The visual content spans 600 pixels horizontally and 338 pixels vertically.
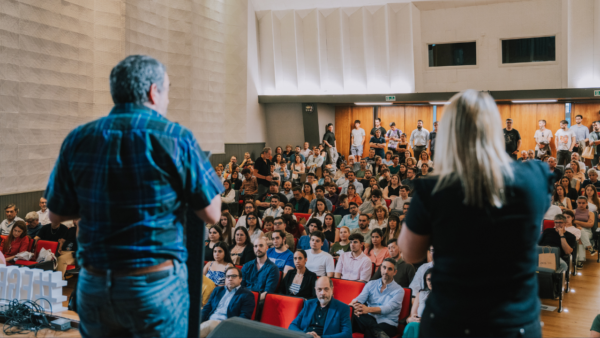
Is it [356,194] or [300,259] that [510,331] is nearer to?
[300,259]

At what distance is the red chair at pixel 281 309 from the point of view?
453 centimetres

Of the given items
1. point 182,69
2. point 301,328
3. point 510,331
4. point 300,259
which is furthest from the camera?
point 182,69

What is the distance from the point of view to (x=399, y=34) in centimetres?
1314

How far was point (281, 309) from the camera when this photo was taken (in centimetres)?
459

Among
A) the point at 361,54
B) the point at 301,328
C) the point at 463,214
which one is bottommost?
the point at 301,328

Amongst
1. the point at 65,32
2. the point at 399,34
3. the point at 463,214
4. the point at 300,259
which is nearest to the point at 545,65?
the point at 399,34

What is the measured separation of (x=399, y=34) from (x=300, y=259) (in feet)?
32.0

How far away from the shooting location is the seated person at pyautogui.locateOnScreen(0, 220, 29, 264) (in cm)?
675

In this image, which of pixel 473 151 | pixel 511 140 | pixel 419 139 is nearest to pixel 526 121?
pixel 419 139

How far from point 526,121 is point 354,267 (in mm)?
9989

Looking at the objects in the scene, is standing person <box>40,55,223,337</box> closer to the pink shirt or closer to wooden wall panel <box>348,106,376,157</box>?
the pink shirt

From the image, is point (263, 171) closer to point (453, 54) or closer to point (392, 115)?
point (392, 115)

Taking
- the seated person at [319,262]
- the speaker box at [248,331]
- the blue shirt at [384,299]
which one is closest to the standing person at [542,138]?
the seated person at [319,262]

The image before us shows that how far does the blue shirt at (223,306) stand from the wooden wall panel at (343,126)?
36.6 ft
